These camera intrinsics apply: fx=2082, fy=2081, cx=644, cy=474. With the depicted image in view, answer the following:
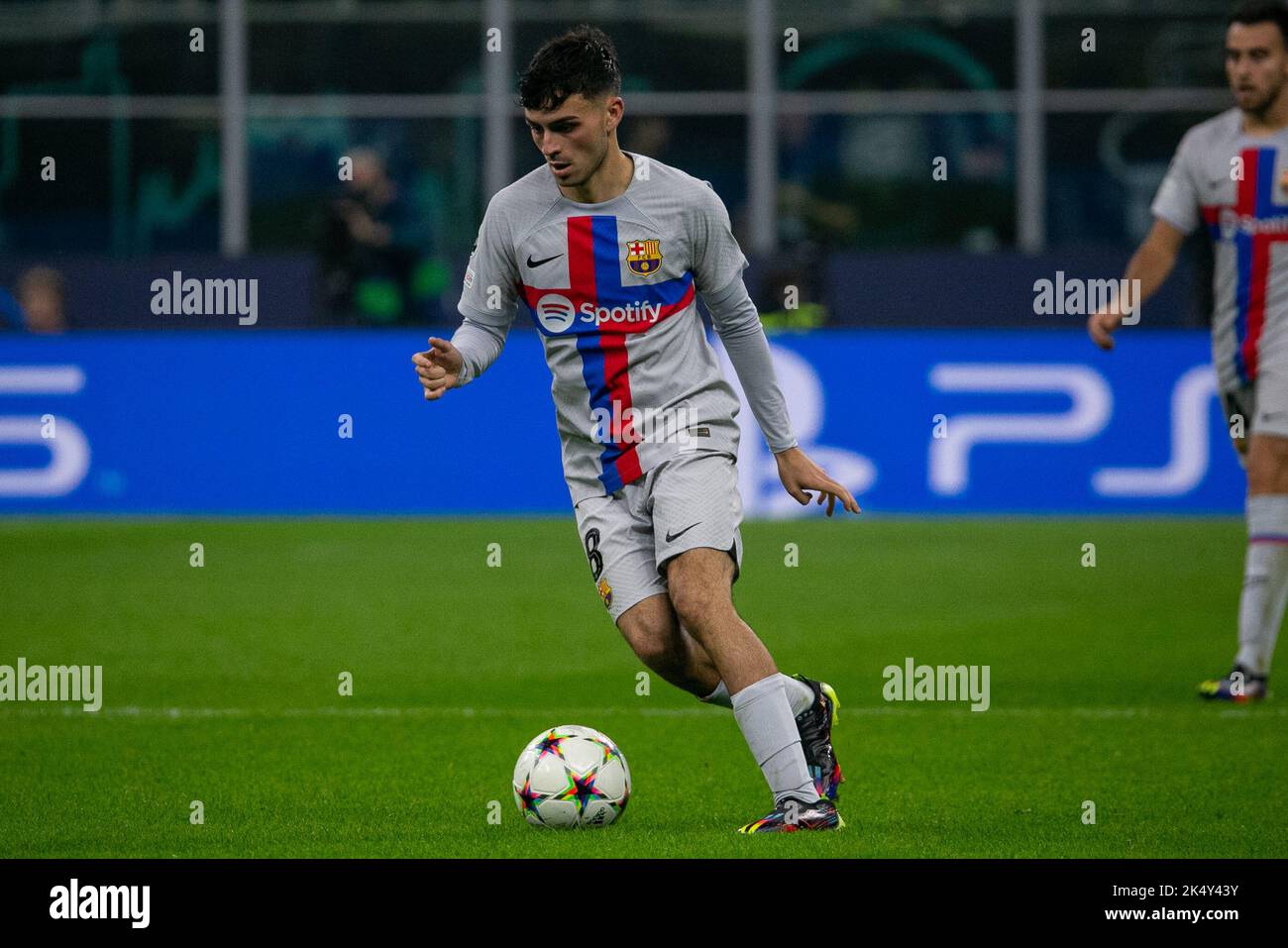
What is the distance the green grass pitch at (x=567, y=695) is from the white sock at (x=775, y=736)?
13 cm

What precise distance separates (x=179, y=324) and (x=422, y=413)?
2.31 m

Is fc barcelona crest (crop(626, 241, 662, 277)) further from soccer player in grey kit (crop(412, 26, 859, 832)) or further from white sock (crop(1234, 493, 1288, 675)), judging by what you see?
white sock (crop(1234, 493, 1288, 675))

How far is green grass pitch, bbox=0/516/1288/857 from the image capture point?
18.3 ft

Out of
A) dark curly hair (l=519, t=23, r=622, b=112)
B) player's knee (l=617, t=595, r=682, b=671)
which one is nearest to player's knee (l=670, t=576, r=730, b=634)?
player's knee (l=617, t=595, r=682, b=671)

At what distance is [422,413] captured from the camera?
549 inches

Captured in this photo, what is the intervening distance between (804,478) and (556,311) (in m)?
0.81

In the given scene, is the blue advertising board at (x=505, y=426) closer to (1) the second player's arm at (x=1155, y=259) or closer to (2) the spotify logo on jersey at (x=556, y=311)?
(1) the second player's arm at (x=1155, y=259)

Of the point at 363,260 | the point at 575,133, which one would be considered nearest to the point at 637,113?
the point at 363,260

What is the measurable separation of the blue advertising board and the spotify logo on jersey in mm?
8113

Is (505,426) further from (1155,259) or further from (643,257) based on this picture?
(643,257)

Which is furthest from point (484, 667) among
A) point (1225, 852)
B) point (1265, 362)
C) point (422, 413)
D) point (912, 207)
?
point (912, 207)

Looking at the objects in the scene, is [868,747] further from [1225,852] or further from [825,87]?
[825,87]

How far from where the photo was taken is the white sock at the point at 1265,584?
26.2 ft

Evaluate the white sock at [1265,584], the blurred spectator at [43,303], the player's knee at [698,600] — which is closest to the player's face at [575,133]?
the player's knee at [698,600]
